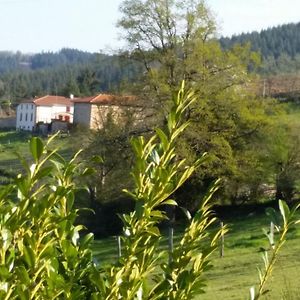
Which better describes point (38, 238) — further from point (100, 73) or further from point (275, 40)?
point (275, 40)

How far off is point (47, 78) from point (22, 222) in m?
150

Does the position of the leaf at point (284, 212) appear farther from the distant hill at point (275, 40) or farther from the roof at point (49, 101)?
the distant hill at point (275, 40)

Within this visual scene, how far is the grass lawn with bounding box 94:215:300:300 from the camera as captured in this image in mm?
11884

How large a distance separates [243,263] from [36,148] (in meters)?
15.4

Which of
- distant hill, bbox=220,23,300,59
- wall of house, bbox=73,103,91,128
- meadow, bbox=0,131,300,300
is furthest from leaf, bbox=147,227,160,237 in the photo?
distant hill, bbox=220,23,300,59

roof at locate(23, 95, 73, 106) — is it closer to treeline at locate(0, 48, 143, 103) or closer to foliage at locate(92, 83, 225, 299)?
treeline at locate(0, 48, 143, 103)

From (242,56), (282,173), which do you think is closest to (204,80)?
(242,56)

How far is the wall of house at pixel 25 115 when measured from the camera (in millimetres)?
84000

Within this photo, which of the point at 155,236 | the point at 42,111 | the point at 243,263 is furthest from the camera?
the point at 42,111

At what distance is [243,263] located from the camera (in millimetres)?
16719

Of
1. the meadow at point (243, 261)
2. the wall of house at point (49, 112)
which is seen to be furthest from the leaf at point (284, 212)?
the wall of house at point (49, 112)

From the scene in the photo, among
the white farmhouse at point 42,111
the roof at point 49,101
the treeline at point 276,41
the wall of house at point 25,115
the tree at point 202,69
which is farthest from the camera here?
the treeline at point 276,41

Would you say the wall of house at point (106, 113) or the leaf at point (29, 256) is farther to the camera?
the wall of house at point (106, 113)

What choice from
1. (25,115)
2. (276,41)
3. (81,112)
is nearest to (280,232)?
(81,112)
